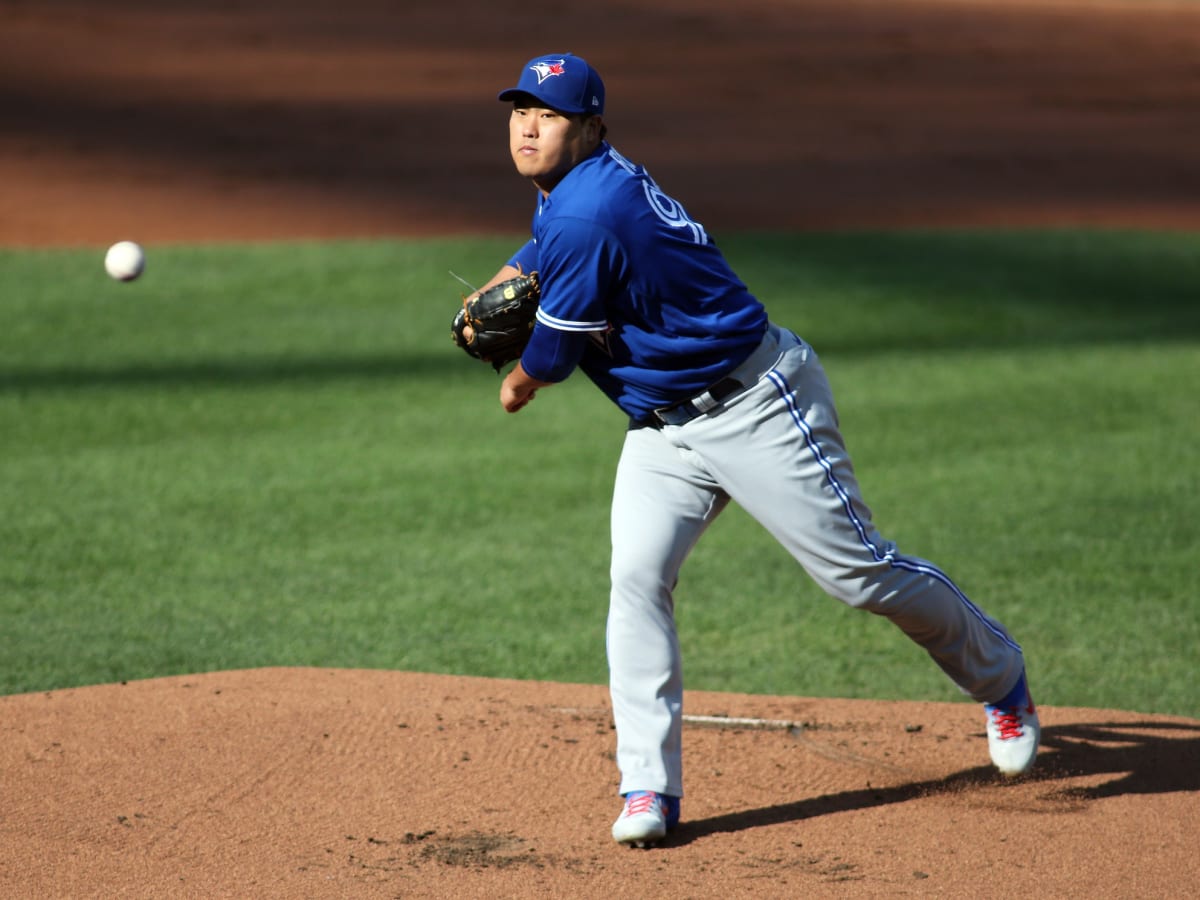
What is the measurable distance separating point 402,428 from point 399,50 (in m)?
14.9

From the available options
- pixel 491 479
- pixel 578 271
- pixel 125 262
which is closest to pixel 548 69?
pixel 578 271

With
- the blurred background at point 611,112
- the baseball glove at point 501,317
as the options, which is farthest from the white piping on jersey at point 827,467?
the blurred background at point 611,112

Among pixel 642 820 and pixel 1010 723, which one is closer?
pixel 642 820

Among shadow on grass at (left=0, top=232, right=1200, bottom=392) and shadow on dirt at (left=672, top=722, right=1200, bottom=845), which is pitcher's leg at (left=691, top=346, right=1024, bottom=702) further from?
shadow on grass at (left=0, top=232, right=1200, bottom=392)

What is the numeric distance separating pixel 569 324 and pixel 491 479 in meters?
3.82

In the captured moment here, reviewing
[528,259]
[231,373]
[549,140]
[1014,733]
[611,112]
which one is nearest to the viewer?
[549,140]

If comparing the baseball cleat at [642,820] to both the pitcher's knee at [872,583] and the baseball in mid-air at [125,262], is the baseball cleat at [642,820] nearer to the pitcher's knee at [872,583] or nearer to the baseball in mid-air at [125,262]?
the pitcher's knee at [872,583]

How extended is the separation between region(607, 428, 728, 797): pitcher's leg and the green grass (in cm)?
131

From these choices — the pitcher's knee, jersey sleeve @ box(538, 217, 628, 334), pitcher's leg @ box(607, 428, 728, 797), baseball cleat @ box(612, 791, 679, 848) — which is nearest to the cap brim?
jersey sleeve @ box(538, 217, 628, 334)

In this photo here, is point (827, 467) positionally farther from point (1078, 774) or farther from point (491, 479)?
point (491, 479)

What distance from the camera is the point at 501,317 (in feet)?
11.5

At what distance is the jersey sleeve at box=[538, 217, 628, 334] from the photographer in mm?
3191

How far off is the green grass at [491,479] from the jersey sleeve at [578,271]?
185 centimetres

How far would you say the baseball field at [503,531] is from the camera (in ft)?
11.5
